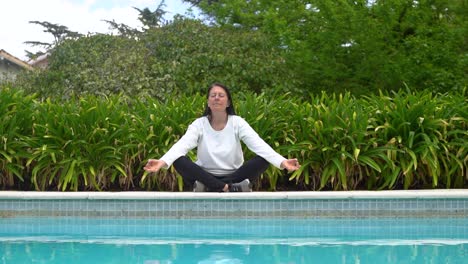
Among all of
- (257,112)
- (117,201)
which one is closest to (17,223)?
(117,201)

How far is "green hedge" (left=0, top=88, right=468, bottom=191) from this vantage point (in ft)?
23.2

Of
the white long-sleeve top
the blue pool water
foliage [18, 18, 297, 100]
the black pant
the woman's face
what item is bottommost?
the blue pool water

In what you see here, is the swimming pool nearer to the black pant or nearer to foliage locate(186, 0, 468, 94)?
the black pant

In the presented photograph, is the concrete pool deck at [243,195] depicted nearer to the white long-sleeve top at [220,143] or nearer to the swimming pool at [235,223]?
the swimming pool at [235,223]

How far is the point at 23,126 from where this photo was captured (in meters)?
7.48

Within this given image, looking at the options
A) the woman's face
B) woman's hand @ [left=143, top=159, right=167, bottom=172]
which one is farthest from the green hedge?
woman's hand @ [left=143, top=159, right=167, bottom=172]

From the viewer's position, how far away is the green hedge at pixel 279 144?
279 inches

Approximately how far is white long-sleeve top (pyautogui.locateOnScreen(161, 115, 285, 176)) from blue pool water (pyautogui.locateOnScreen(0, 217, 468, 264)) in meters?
0.48

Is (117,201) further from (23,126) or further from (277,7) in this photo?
(277,7)

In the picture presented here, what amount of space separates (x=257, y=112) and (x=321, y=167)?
2.66ft

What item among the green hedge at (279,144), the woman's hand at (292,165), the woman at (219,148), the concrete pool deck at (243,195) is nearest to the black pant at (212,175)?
the woman at (219,148)

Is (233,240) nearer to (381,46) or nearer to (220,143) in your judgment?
(220,143)

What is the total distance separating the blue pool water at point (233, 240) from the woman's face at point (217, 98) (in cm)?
94

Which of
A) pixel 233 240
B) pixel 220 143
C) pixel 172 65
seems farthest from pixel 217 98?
pixel 172 65
